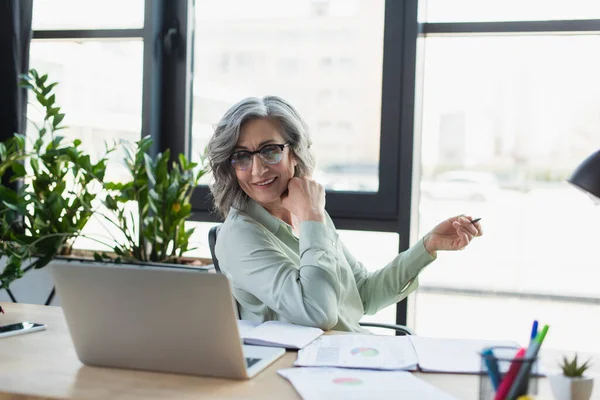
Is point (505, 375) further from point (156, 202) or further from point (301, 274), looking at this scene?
point (156, 202)

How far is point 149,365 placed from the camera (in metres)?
1.44

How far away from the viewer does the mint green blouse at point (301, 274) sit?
6.32 feet

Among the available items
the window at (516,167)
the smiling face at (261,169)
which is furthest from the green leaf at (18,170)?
the window at (516,167)

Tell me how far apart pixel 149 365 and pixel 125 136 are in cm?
224

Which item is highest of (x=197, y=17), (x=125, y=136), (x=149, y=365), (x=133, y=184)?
(x=197, y=17)

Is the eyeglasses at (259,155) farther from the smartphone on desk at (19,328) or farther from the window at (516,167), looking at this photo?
the window at (516,167)

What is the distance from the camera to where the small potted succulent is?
1.23 m

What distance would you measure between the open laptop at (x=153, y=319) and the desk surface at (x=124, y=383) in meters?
0.03

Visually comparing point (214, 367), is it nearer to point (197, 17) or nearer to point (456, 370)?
point (456, 370)

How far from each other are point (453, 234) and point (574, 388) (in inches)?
44.3

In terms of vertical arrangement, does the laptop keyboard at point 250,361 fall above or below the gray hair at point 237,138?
below

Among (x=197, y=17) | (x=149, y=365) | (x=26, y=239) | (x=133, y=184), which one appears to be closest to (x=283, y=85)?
(x=197, y=17)

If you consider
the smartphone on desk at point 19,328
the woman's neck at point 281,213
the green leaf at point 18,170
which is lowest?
the smartphone on desk at point 19,328

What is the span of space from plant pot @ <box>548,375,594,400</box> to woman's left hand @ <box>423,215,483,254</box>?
1.03m
